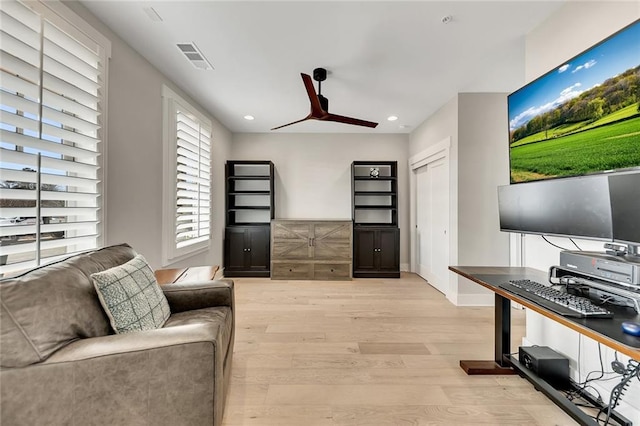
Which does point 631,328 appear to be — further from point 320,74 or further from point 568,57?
point 320,74

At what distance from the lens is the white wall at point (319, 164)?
209 inches

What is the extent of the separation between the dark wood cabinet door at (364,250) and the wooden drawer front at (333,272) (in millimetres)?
247

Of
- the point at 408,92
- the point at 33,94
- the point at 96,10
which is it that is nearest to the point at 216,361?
the point at 33,94

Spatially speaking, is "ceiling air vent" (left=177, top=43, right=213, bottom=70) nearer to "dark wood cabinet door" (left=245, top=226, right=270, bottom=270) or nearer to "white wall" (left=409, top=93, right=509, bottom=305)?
"dark wood cabinet door" (left=245, top=226, right=270, bottom=270)

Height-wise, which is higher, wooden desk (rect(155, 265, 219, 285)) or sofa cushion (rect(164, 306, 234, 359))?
wooden desk (rect(155, 265, 219, 285))

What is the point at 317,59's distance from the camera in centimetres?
264

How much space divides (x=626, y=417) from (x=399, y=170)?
14.1 ft

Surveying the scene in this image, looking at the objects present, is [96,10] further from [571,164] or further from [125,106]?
[571,164]

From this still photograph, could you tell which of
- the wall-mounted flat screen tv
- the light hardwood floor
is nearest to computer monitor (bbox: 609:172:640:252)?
the wall-mounted flat screen tv

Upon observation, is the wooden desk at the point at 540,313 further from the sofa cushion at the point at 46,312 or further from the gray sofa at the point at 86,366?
the sofa cushion at the point at 46,312

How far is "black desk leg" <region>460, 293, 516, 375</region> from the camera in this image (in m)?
2.04

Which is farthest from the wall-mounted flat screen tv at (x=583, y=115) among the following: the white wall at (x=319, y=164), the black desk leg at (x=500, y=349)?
the white wall at (x=319, y=164)

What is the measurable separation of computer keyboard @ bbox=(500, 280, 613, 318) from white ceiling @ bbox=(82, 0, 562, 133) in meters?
1.96

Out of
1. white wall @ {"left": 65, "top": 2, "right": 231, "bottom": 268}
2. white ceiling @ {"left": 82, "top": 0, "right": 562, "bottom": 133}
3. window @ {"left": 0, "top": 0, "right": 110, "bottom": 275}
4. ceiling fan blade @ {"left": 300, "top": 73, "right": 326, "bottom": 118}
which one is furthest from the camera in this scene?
ceiling fan blade @ {"left": 300, "top": 73, "right": 326, "bottom": 118}
